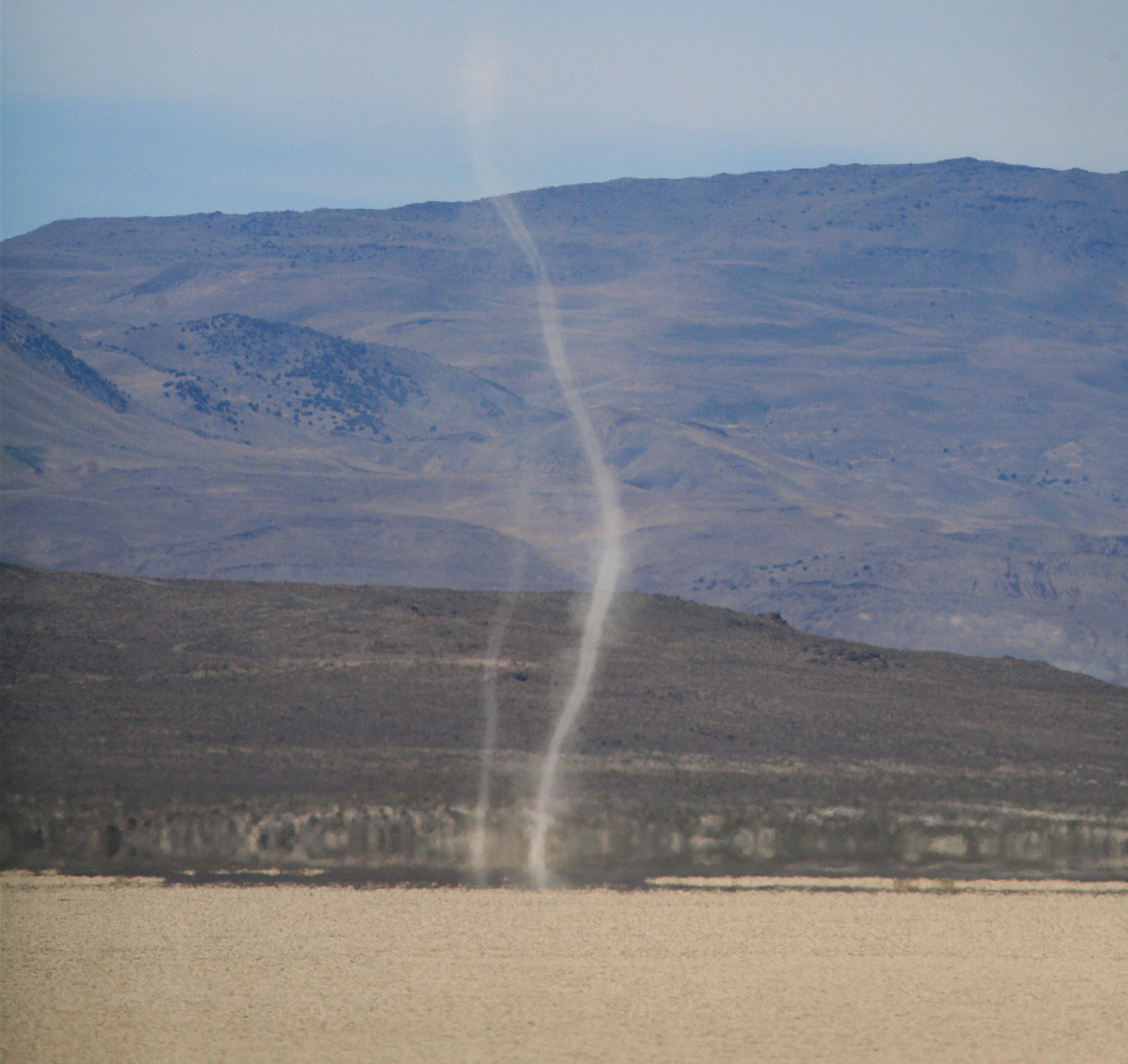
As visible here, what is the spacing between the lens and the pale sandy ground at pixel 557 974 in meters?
13.1

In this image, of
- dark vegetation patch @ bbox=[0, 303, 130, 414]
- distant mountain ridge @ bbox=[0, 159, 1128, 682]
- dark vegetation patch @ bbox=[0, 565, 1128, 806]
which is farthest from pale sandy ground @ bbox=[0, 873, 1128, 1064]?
dark vegetation patch @ bbox=[0, 303, 130, 414]

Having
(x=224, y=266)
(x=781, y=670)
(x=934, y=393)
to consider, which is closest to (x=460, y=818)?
(x=781, y=670)

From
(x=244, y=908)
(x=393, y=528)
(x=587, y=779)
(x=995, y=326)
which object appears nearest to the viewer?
(x=244, y=908)

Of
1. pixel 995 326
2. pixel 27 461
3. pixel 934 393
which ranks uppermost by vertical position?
pixel 995 326

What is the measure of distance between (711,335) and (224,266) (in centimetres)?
6755

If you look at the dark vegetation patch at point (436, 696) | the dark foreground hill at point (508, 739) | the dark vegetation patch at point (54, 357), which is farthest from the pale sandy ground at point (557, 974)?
the dark vegetation patch at point (54, 357)

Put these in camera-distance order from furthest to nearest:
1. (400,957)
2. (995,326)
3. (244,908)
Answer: (995,326) → (244,908) → (400,957)

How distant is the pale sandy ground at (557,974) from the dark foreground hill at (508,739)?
185 centimetres

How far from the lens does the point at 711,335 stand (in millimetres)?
172625

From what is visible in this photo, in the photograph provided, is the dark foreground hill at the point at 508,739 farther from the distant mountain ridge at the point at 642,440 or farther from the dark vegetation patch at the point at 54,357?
the dark vegetation patch at the point at 54,357

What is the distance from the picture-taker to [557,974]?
588 inches

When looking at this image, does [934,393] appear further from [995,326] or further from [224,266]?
[224,266]

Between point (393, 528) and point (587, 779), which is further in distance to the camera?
point (393, 528)

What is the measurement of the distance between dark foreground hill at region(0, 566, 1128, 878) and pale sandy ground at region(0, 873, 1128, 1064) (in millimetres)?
1845
